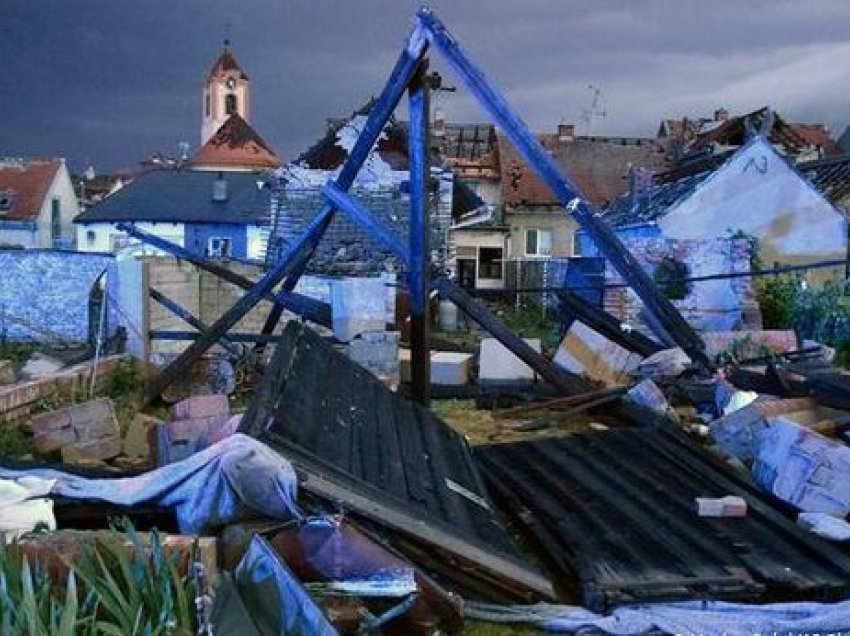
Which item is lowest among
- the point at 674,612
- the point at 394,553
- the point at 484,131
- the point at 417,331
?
the point at 674,612

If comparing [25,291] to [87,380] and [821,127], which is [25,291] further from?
[821,127]

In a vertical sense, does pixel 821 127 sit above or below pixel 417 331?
above

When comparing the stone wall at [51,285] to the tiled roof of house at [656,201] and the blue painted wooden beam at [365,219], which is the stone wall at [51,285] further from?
the blue painted wooden beam at [365,219]

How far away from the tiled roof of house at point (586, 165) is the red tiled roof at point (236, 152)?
64.3ft

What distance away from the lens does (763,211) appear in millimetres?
19062

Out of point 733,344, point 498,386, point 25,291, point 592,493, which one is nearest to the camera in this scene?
point 592,493

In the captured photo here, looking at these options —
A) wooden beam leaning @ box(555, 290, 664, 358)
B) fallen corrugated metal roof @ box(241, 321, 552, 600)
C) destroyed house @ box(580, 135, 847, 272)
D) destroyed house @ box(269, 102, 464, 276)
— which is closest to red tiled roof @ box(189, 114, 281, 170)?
destroyed house @ box(269, 102, 464, 276)

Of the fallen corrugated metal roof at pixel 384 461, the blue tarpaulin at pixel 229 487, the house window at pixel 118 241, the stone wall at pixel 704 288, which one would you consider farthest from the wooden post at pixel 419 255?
the house window at pixel 118 241

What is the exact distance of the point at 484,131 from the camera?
40812 millimetres

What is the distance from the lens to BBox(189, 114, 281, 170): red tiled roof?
51.5 metres

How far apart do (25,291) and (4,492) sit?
18777 mm

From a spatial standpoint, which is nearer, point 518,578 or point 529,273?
point 518,578

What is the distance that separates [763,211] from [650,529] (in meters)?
15.6

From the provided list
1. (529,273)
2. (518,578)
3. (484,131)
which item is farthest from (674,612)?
(484,131)
